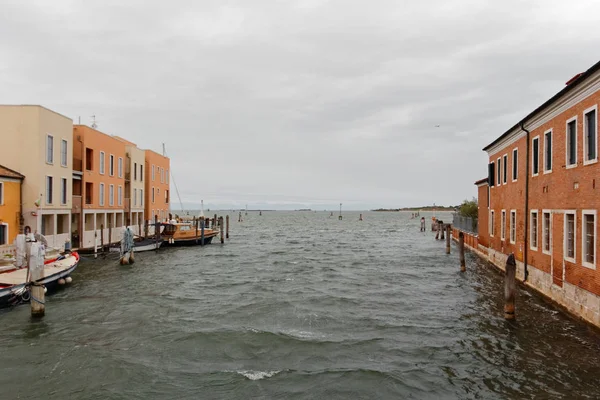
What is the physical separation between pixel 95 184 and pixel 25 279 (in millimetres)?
20044

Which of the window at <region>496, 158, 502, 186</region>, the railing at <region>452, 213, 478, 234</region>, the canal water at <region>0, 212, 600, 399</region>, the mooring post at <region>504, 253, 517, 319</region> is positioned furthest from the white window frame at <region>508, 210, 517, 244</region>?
the railing at <region>452, 213, 478, 234</region>

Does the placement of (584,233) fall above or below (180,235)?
above

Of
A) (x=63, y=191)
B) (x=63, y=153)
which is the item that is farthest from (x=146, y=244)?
(x=63, y=153)

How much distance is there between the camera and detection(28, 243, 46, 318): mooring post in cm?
1547

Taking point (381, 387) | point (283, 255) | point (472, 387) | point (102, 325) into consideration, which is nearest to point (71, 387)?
point (102, 325)

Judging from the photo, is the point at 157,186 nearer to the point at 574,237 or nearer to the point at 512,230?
the point at 512,230

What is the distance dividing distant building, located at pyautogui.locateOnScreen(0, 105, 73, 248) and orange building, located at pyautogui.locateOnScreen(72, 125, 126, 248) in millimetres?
4350

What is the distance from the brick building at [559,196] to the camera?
12.8 meters

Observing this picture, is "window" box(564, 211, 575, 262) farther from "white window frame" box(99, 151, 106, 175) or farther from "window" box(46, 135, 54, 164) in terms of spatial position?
"white window frame" box(99, 151, 106, 175)

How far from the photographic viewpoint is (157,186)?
175 ft

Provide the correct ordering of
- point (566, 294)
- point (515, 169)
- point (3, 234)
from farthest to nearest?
point (3, 234)
point (515, 169)
point (566, 294)

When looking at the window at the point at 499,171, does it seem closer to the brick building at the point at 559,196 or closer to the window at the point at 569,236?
the brick building at the point at 559,196

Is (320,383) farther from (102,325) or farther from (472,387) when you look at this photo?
(102,325)

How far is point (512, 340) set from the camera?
12922mm
